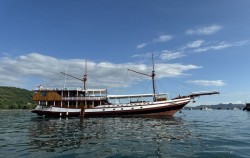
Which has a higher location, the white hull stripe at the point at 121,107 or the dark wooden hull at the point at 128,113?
the white hull stripe at the point at 121,107

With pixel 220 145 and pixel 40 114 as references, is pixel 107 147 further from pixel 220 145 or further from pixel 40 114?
pixel 40 114

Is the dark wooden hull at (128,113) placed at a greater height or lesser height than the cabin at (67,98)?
lesser

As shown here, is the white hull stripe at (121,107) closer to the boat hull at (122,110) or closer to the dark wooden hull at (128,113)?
the boat hull at (122,110)

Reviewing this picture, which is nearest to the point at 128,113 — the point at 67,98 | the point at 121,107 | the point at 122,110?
the point at 122,110

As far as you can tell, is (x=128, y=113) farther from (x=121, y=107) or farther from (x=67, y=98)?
(x=67, y=98)

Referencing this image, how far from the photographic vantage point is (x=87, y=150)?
17.4m

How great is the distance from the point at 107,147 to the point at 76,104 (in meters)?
46.4

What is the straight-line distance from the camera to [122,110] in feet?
203

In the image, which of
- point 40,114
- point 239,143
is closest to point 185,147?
point 239,143

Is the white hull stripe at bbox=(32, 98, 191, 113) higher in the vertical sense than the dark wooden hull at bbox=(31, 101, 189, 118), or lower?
higher

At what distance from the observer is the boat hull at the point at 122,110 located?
6166cm

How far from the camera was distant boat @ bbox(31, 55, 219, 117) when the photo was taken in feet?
203

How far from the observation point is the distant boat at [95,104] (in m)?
61.9

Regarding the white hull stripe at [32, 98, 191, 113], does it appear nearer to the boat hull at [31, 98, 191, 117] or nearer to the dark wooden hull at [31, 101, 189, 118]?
the boat hull at [31, 98, 191, 117]
